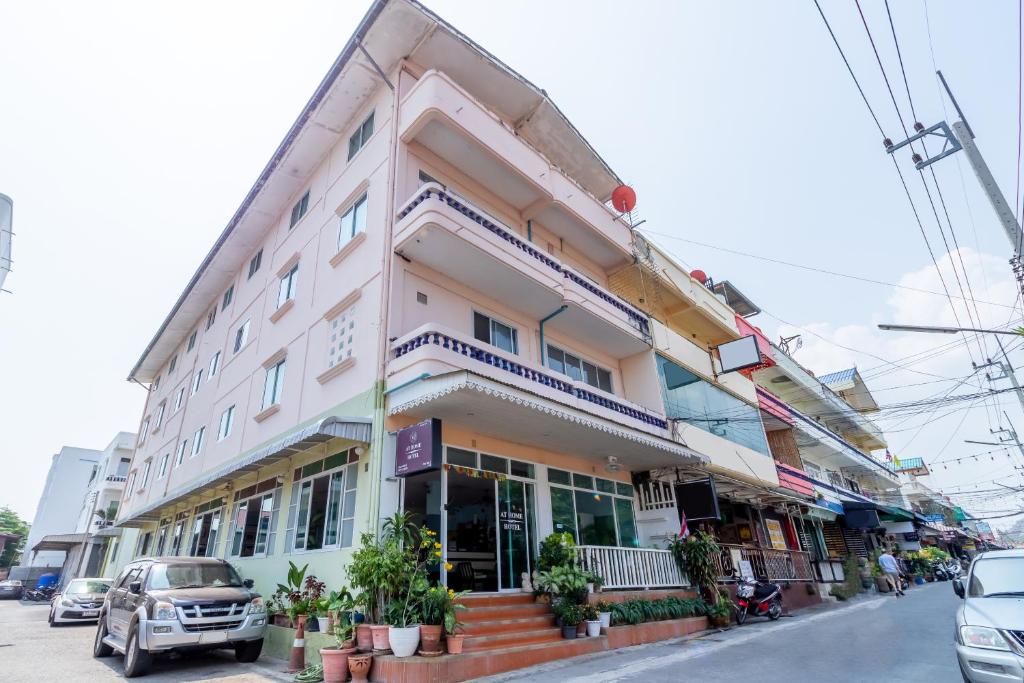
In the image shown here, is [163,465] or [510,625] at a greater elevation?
[163,465]

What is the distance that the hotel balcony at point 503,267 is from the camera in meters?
10.6

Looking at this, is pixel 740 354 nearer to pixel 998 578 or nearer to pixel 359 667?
pixel 998 578

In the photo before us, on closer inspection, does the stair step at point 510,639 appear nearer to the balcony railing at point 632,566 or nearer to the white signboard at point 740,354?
the balcony railing at point 632,566

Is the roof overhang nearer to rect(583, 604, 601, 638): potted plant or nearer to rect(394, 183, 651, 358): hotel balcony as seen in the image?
rect(394, 183, 651, 358): hotel balcony

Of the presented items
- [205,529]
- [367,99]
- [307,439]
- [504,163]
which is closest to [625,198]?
[504,163]

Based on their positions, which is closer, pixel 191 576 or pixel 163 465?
pixel 191 576

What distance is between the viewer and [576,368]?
1462 cm

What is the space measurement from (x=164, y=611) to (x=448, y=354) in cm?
593

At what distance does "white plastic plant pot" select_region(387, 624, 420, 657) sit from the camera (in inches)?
269

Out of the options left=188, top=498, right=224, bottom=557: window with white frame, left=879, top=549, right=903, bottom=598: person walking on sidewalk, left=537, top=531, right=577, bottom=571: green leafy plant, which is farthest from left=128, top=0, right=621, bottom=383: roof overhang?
left=879, top=549, right=903, bottom=598: person walking on sidewalk

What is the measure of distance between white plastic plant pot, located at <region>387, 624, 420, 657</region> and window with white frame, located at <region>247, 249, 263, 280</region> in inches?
598

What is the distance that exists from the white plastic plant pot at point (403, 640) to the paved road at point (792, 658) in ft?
3.69

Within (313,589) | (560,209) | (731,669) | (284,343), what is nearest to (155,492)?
(284,343)

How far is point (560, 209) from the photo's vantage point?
14.9 meters
